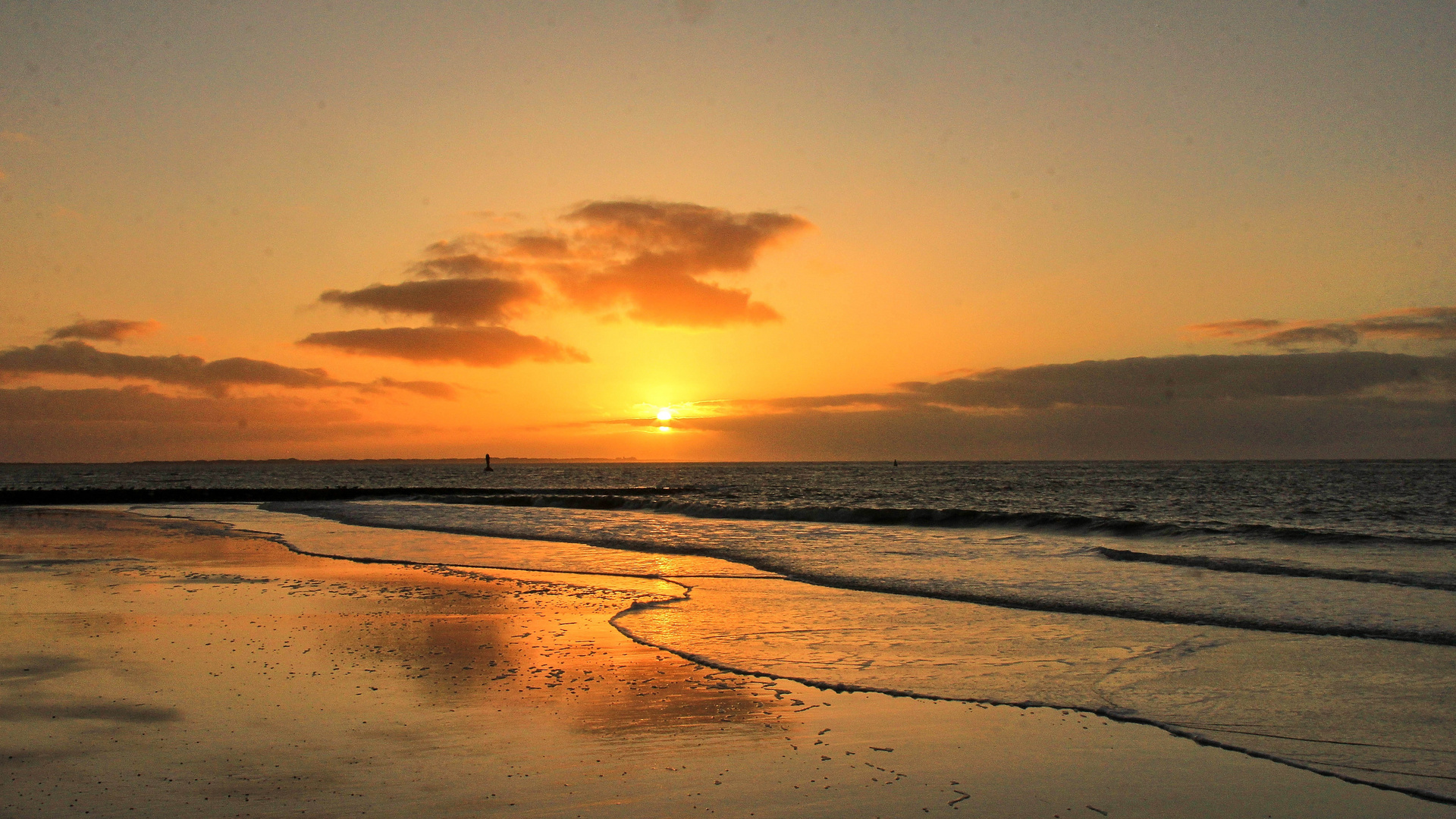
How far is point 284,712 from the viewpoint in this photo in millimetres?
8086

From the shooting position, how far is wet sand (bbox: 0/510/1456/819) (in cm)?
614

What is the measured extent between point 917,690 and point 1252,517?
120 ft

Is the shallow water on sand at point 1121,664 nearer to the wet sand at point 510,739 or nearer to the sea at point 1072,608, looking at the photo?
the sea at point 1072,608

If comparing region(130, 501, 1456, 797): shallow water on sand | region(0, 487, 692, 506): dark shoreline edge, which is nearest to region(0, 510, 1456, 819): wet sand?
region(130, 501, 1456, 797): shallow water on sand

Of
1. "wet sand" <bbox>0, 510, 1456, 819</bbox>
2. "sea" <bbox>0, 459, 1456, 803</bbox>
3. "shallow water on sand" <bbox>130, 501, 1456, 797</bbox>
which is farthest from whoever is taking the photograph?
"sea" <bbox>0, 459, 1456, 803</bbox>

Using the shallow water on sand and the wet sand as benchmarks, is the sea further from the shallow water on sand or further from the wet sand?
the wet sand

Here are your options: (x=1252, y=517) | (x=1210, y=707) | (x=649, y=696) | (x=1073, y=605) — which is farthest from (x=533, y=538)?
(x=1252, y=517)

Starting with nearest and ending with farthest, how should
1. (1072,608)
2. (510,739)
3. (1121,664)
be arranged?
(510,739), (1121,664), (1072,608)

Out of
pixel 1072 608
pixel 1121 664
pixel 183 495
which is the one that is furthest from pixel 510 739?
pixel 183 495

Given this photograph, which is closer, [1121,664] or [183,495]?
[1121,664]

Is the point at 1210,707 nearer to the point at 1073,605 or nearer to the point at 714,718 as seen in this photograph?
the point at 714,718

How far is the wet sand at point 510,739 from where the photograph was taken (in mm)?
6137

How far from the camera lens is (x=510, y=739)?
7418 millimetres

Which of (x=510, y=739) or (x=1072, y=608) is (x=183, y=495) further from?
(x=510, y=739)
